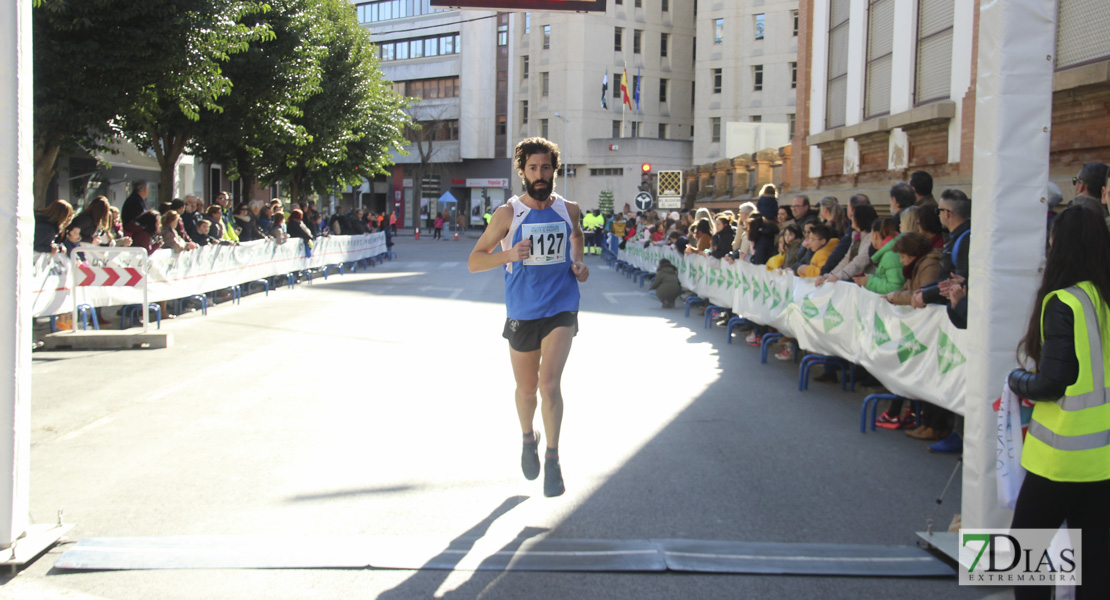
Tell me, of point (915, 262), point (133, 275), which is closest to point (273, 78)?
point (133, 275)

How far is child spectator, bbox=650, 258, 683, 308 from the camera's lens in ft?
60.3

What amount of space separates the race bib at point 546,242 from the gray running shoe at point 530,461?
1.06 metres

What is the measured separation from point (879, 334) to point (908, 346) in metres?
0.65

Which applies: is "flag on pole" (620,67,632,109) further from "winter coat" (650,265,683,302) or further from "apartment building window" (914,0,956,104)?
"apartment building window" (914,0,956,104)

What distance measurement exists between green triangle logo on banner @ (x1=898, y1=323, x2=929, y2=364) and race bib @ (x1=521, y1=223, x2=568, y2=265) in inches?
131

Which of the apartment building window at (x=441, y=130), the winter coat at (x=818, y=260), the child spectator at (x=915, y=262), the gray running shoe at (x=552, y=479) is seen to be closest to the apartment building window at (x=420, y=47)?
the apartment building window at (x=441, y=130)

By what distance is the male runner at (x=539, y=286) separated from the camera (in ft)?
18.7

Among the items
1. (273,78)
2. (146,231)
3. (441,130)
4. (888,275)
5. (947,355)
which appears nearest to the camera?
(947,355)

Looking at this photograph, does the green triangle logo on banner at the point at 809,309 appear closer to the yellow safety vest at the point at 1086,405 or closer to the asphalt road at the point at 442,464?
the asphalt road at the point at 442,464

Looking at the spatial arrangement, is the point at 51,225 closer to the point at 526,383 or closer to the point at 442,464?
the point at 442,464

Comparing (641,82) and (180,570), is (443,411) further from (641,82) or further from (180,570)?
(641,82)

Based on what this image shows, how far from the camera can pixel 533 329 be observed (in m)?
5.75

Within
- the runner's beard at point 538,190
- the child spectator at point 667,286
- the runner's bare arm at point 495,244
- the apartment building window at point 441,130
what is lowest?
the child spectator at point 667,286

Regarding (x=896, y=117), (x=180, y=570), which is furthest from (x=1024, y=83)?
(x=896, y=117)
